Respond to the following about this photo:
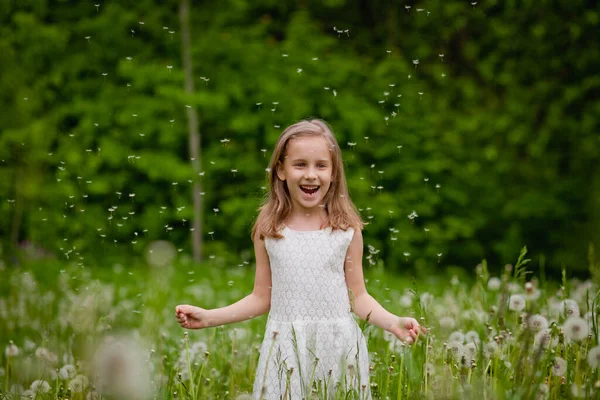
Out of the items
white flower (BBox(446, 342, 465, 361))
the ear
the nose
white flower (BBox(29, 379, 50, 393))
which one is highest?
the ear

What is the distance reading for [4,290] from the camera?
179 inches

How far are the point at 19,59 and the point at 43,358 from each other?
681 centimetres

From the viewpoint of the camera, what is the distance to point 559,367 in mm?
2207

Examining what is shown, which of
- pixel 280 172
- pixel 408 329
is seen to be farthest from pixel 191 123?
pixel 408 329

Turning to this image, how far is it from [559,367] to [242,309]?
3.12 ft

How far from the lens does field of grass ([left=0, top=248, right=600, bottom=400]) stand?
1.66 metres

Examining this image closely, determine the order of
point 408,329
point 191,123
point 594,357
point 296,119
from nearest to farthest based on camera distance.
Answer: point 594,357
point 408,329
point 296,119
point 191,123

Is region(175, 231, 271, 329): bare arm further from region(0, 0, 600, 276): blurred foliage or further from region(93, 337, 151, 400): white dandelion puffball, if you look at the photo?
region(0, 0, 600, 276): blurred foliage

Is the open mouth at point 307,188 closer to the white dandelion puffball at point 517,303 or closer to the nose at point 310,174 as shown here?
the nose at point 310,174

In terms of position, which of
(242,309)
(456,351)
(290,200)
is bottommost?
(456,351)

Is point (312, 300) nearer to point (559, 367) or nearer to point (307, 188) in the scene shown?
point (307, 188)

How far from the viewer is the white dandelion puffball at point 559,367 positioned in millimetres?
2195

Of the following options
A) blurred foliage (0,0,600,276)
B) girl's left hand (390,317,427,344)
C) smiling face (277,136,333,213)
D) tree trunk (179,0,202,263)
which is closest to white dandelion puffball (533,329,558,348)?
girl's left hand (390,317,427,344)

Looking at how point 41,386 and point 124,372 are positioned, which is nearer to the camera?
point 124,372
